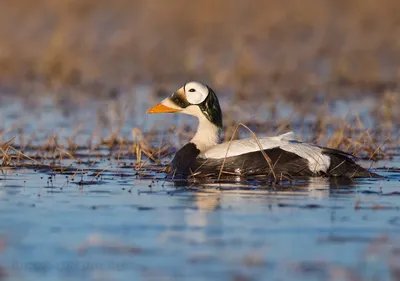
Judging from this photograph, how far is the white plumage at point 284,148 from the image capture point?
1013 centimetres

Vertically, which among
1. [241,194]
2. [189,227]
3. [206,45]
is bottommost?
[189,227]

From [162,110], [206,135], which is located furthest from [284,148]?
[162,110]

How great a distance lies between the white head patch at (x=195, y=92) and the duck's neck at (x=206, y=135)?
0.18 m

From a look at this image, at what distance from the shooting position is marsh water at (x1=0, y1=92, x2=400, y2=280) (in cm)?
624

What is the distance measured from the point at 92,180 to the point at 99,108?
6405 millimetres

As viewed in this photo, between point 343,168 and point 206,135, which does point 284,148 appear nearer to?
point 343,168

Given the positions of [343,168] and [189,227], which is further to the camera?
[343,168]

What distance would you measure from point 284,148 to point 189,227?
2.90 metres

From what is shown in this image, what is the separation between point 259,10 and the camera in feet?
88.5

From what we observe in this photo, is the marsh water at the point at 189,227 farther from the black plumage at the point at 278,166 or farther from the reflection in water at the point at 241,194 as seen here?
the black plumage at the point at 278,166

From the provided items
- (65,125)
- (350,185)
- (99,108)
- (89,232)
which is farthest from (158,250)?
(99,108)

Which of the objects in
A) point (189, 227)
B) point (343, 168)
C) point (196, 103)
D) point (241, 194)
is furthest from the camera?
point (196, 103)

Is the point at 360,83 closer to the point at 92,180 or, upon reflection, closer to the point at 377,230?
the point at 92,180

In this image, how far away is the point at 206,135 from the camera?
1100 cm
